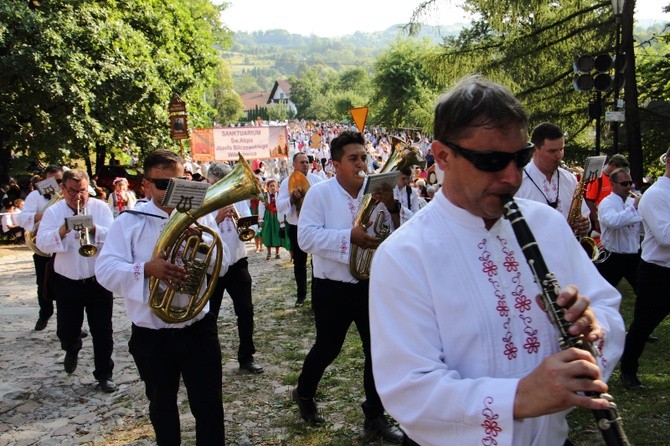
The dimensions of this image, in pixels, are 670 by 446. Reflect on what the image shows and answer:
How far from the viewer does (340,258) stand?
5.09m

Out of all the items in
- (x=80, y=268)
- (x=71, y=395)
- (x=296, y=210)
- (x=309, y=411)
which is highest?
(x=296, y=210)

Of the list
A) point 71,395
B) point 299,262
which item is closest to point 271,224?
point 299,262

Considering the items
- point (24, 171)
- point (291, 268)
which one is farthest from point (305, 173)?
point (24, 171)

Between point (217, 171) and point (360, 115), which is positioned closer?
point (217, 171)

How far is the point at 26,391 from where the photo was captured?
22.8 feet

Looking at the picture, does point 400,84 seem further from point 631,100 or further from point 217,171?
point 217,171

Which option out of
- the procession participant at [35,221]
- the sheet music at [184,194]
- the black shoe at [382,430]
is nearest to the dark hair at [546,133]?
the black shoe at [382,430]

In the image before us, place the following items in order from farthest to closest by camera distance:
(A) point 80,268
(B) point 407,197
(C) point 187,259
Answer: (A) point 80,268 → (B) point 407,197 → (C) point 187,259

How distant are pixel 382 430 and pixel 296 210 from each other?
182 inches

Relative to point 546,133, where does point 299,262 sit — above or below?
below

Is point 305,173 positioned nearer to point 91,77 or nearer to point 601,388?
point 601,388

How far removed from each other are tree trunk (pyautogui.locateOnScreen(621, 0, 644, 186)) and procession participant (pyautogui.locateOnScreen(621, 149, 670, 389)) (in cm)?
877

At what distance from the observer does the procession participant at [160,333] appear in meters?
4.27

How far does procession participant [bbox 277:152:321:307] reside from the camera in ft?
30.7
